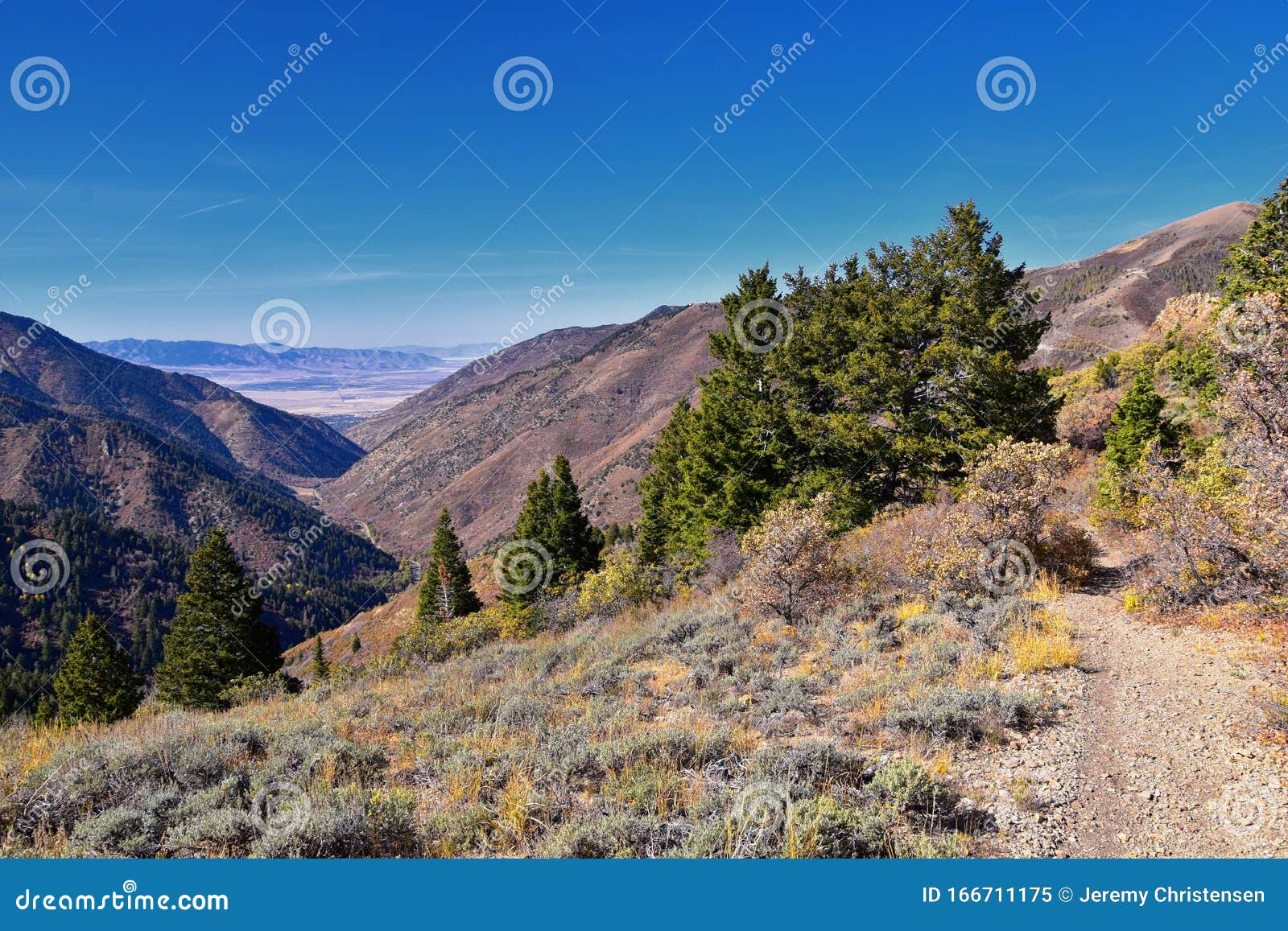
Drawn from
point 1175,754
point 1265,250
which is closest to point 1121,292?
point 1265,250

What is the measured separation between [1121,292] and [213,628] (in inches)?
6999

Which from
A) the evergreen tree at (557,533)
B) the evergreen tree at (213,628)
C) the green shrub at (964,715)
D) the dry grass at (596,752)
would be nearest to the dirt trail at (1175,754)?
the green shrub at (964,715)

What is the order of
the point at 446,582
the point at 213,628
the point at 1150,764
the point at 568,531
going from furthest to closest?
the point at 446,582 < the point at 568,531 < the point at 213,628 < the point at 1150,764

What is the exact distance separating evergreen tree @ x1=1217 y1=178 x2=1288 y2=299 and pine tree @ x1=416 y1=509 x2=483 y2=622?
140 feet

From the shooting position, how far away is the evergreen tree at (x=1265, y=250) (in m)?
19.2

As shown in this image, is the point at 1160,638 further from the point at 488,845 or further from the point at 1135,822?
the point at 488,845

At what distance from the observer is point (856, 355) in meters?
21.2

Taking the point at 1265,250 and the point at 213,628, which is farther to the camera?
the point at 213,628

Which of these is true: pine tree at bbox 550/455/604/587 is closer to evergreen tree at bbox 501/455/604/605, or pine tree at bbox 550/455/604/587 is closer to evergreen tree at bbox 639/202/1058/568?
evergreen tree at bbox 501/455/604/605

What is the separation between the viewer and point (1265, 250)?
20.3 metres

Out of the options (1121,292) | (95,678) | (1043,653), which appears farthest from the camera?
(1121,292)

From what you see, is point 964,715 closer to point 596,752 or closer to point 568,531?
point 596,752

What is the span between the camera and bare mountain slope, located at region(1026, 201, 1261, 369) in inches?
3979

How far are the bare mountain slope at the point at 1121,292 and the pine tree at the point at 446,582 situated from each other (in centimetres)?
7906
